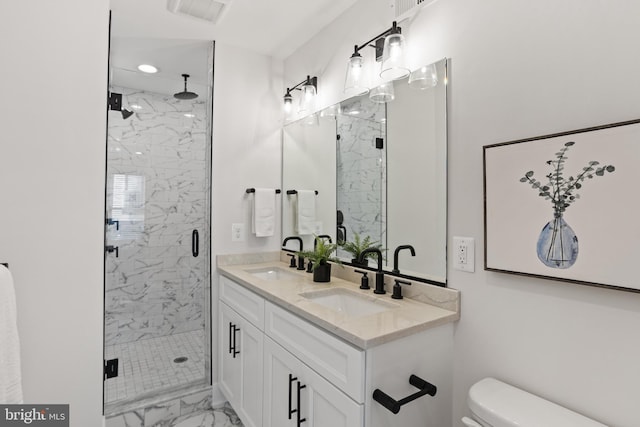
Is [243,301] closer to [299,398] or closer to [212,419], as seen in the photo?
[299,398]

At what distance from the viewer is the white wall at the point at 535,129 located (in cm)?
97

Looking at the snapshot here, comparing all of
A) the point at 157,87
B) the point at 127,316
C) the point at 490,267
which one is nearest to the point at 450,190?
the point at 490,267

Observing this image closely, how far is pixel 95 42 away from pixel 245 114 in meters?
1.11

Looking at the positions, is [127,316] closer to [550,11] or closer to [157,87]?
[157,87]

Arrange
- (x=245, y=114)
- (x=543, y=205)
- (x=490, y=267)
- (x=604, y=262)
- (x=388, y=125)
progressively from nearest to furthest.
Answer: (x=604, y=262), (x=543, y=205), (x=490, y=267), (x=388, y=125), (x=245, y=114)

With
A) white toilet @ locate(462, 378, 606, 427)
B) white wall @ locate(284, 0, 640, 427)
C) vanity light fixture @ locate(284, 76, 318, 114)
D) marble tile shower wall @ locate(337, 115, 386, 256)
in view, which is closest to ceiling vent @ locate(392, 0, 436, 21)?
white wall @ locate(284, 0, 640, 427)

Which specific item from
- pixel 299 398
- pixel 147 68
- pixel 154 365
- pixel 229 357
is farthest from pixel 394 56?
pixel 154 365

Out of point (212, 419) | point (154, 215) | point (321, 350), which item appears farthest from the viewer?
point (154, 215)

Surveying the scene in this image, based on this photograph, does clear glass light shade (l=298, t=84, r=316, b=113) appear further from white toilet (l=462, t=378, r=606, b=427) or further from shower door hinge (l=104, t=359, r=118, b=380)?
shower door hinge (l=104, t=359, r=118, b=380)

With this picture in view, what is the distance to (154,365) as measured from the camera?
2740 mm

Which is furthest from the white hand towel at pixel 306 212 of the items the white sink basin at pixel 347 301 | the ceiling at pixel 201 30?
the ceiling at pixel 201 30

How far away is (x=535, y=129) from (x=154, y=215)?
3.26 meters

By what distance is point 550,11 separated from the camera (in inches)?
44.0

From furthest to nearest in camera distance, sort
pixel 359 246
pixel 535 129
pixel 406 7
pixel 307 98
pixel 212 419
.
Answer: pixel 307 98 < pixel 212 419 < pixel 359 246 < pixel 406 7 < pixel 535 129
